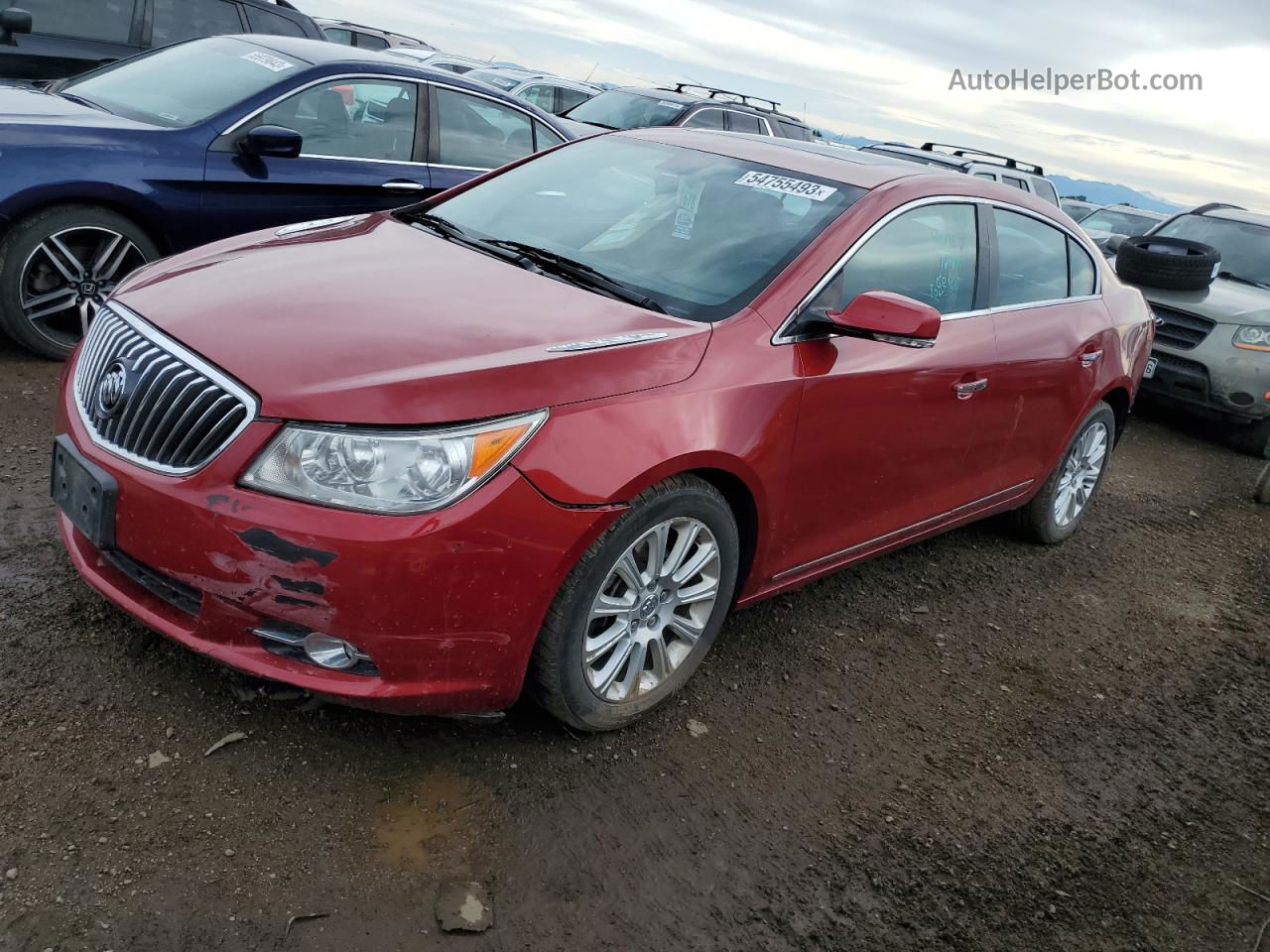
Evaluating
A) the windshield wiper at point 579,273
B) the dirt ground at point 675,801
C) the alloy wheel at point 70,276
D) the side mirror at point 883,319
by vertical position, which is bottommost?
the dirt ground at point 675,801

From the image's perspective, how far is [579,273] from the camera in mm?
3320

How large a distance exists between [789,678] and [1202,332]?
574cm

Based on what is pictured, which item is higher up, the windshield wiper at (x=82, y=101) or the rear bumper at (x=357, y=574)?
the windshield wiper at (x=82, y=101)

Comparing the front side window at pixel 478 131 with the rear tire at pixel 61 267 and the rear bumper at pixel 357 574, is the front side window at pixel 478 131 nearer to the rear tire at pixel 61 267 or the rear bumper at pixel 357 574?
the rear tire at pixel 61 267

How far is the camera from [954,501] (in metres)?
4.18

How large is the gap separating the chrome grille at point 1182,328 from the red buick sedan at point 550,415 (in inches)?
171

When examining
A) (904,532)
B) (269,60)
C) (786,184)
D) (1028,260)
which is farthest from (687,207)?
(269,60)

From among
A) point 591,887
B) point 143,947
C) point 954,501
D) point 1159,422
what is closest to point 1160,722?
point 954,501

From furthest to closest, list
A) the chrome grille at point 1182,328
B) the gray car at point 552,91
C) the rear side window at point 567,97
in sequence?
1. the rear side window at point 567,97
2. the gray car at point 552,91
3. the chrome grille at point 1182,328

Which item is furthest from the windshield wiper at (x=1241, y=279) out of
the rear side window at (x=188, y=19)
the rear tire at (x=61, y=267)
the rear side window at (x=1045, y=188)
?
the rear side window at (x=188, y=19)

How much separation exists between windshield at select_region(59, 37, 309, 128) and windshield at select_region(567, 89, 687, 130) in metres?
6.69

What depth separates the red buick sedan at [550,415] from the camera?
2.44 m

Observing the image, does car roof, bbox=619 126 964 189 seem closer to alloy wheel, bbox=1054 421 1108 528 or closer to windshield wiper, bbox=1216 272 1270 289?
alloy wheel, bbox=1054 421 1108 528

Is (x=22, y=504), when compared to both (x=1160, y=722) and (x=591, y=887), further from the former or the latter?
(x=1160, y=722)
